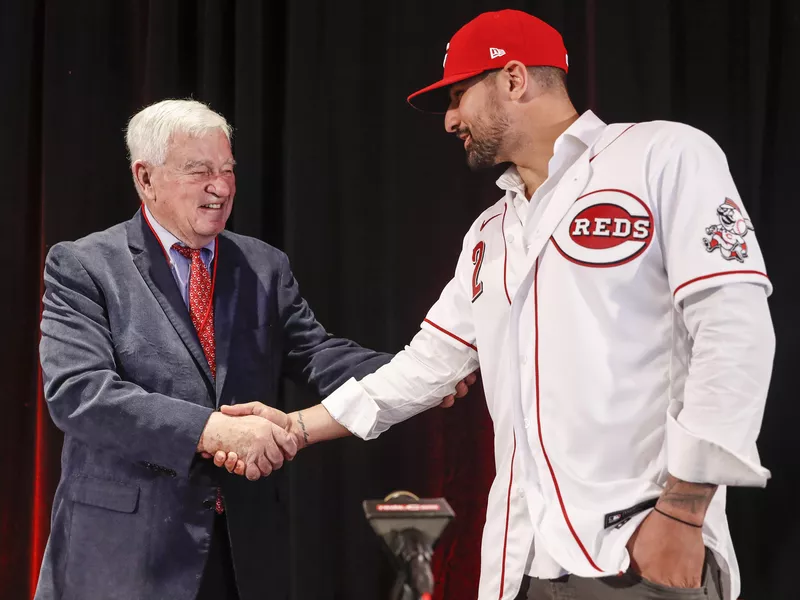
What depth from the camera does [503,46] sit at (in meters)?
1.87

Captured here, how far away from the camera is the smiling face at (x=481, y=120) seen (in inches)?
74.5

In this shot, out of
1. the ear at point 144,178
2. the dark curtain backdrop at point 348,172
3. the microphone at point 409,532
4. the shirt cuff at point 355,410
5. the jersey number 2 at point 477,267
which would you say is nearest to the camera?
the microphone at point 409,532

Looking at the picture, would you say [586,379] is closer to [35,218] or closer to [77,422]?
[77,422]

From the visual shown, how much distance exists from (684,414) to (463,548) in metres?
1.63

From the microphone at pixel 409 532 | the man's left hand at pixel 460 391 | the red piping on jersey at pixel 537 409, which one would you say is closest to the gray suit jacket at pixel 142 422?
the man's left hand at pixel 460 391

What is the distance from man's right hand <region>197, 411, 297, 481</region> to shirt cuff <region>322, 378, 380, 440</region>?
168 mm

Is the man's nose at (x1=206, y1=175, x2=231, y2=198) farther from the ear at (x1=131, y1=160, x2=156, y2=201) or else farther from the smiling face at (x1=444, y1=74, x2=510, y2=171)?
the smiling face at (x1=444, y1=74, x2=510, y2=171)

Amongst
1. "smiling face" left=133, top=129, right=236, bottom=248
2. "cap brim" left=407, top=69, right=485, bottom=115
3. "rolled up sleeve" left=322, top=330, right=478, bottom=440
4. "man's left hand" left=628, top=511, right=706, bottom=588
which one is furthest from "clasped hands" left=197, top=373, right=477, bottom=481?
"man's left hand" left=628, top=511, right=706, bottom=588

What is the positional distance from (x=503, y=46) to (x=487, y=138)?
0.22 metres

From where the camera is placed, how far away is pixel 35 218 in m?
2.91

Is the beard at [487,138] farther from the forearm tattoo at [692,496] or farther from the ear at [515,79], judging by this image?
the forearm tattoo at [692,496]

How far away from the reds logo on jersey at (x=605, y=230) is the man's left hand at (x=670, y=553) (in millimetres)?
486

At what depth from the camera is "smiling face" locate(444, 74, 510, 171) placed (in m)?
1.89

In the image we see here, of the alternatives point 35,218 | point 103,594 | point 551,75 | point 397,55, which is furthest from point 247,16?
point 103,594
